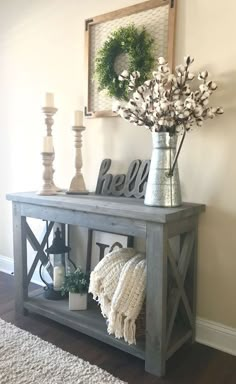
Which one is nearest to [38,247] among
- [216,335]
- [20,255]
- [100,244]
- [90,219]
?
[20,255]

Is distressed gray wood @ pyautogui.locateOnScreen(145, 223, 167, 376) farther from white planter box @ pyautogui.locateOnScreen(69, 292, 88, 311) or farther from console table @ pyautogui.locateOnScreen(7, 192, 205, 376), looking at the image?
white planter box @ pyautogui.locateOnScreen(69, 292, 88, 311)

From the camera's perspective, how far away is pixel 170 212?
153 centimetres

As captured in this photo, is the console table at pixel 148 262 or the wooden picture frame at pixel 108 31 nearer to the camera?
the console table at pixel 148 262

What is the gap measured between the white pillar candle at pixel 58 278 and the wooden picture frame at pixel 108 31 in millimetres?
1023

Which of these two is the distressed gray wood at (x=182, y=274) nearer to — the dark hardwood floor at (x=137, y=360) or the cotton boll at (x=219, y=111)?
the dark hardwood floor at (x=137, y=360)

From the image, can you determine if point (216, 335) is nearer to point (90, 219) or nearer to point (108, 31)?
point (90, 219)

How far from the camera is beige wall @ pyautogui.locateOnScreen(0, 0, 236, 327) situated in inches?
68.4

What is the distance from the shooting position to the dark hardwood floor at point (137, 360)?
1572 millimetres

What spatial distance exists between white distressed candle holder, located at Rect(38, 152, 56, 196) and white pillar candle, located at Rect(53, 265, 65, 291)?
0.50m

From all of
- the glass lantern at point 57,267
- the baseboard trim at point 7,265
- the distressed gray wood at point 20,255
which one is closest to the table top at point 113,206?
the distressed gray wood at point 20,255

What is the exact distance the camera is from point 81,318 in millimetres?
1911

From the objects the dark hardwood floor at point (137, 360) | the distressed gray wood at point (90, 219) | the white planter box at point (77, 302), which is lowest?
the dark hardwood floor at point (137, 360)

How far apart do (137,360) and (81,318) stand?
0.39 meters

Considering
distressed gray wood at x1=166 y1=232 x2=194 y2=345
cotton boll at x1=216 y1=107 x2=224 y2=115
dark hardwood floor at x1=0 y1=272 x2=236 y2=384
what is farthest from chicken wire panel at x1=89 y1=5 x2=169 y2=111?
dark hardwood floor at x1=0 y1=272 x2=236 y2=384
